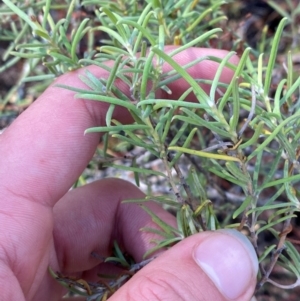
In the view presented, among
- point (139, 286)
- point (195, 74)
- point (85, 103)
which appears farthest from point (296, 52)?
point (139, 286)

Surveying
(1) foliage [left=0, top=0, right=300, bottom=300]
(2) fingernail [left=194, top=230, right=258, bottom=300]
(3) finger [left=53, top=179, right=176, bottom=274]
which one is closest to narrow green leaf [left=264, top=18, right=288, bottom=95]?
(1) foliage [left=0, top=0, right=300, bottom=300]

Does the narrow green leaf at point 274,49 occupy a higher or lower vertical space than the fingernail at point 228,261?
higher

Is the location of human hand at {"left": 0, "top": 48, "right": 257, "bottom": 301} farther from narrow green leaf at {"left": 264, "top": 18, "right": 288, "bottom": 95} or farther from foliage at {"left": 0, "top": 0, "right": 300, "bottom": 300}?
narrow green leaf at {"left": 264, "top": 18, "right": 288, "bottom": 95}

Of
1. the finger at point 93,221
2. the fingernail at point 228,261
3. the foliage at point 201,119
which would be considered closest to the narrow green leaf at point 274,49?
the foliage at point 201,119

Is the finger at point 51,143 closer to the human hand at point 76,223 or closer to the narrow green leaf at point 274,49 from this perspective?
the human hand at point 76,223

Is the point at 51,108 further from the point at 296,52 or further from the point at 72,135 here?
the point at 296,52

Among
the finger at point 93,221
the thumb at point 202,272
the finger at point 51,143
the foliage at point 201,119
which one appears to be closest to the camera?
the foliage at point 201,119

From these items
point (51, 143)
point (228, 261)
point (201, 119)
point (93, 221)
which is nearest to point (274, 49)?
point (201, 119)
